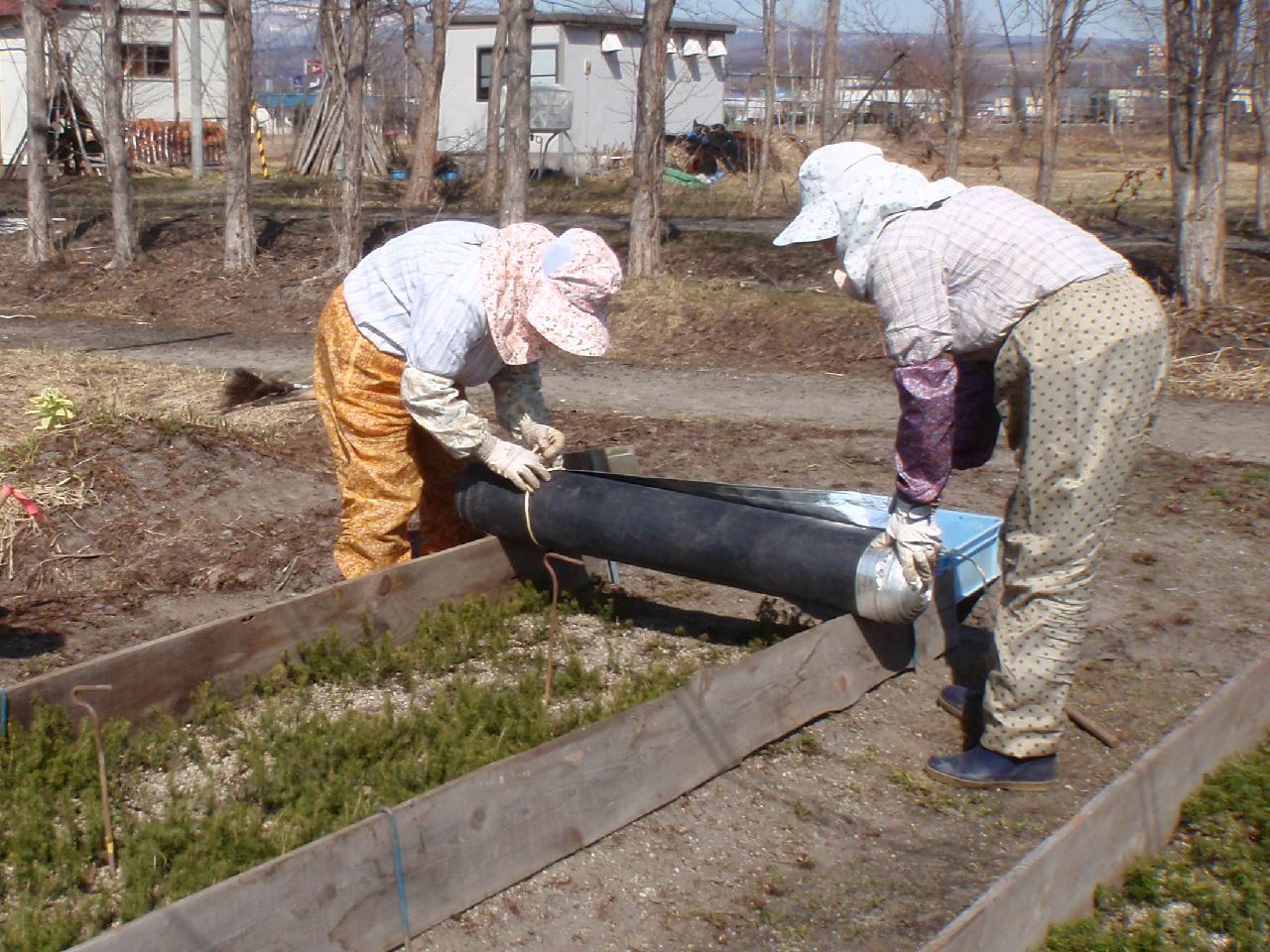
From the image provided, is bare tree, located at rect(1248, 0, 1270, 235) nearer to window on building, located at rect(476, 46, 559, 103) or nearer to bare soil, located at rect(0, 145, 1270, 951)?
bare soil, located at rect(0, 145, 1270, 951)

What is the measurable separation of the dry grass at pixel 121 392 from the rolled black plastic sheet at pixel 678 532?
305 centimetres

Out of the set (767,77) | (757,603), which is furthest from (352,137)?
(757,603)

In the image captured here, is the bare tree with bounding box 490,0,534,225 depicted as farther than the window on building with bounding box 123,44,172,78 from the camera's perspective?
No

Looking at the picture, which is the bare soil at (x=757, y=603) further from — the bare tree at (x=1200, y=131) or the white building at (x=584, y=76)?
the white building at (x=584, y=76)

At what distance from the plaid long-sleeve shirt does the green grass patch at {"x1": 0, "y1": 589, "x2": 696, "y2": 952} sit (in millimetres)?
1389

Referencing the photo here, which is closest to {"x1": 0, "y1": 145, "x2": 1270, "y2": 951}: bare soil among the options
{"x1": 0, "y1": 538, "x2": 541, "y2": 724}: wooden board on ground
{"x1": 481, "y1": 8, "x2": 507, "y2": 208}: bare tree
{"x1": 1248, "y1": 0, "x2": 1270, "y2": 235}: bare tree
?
{"x1": 0, "y1": 538, "x2": 541, "y2": 724}: wooden board on ground

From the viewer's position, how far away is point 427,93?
2539 cm

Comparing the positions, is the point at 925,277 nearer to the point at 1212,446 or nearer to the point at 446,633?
the point at 446,633

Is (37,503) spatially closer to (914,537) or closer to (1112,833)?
(914,537)

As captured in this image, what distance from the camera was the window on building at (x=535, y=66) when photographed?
34.3 meters

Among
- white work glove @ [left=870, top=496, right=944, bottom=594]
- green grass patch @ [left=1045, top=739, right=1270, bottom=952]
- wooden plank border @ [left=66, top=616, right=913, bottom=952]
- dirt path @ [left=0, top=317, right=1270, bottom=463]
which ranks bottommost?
green grass patch @ [left=1045, top=739, right=1270, bottom=952]

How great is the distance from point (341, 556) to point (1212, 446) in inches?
212

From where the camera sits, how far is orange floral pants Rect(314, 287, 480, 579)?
4680 millimetres

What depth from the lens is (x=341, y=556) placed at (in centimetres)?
495
